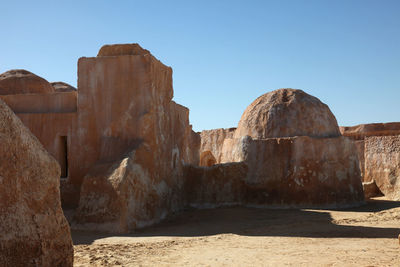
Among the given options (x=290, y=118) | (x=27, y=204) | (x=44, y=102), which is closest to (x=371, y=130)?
(x=290, y=118)

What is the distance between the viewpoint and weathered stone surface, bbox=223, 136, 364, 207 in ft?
34.2

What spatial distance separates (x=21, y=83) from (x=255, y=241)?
30.4ft

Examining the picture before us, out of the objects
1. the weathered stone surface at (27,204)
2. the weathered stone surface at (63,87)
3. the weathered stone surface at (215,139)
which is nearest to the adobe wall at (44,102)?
the weathered stone surface at (63,87)

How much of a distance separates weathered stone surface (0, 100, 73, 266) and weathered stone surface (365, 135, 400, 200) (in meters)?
11.1

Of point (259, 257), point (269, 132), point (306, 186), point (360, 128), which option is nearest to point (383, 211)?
point (306, 186)

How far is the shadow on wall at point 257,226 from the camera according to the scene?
6.79 m

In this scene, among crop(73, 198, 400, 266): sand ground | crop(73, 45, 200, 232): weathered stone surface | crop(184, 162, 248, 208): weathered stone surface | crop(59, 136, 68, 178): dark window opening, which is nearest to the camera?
crop(73, 198, 400, 266): sand ground

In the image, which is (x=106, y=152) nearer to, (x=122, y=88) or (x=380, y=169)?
(x=122, y=88)

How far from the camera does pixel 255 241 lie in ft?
20.3

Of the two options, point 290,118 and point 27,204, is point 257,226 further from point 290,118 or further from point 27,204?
point 27,204

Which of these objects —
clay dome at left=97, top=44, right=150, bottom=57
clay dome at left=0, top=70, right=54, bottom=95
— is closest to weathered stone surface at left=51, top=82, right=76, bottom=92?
clay dome at left=0, top=70, right=54, bottom=95

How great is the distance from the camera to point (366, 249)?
5.32 m

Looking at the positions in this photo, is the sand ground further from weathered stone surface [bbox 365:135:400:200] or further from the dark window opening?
weathered stone surface [bbox 365:135:400:200]

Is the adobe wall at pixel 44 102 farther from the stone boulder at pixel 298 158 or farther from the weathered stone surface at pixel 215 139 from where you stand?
the weathered stone surface at pixel 215 139
